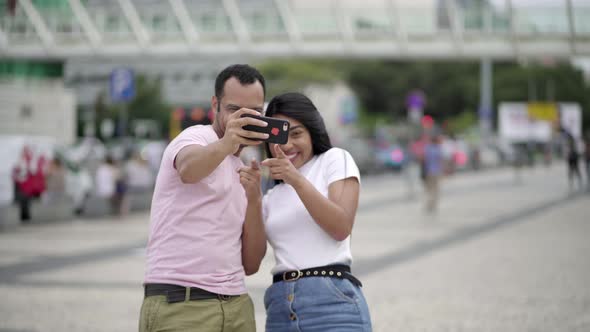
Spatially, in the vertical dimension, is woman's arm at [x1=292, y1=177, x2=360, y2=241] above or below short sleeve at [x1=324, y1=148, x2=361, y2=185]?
below

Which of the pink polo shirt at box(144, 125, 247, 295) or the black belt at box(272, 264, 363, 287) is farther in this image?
the black belt at box(272, 264, 363, 287)

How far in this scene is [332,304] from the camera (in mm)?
3973

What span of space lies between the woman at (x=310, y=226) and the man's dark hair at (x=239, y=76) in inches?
8.8

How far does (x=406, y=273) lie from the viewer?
1177 centimetres

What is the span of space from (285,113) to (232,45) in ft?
98.2

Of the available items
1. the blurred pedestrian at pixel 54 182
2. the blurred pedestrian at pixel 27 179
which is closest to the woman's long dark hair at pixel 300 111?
the blurred pedestrian at pixel 27 179

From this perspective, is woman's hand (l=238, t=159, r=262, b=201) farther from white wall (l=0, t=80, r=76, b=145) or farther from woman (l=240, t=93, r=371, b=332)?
white wall (l=0, t=80, r=76, b=145)

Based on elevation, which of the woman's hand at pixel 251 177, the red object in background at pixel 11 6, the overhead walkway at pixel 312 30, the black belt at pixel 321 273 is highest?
the red object in background at pixel 11 6

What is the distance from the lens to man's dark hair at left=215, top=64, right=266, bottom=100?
390cm

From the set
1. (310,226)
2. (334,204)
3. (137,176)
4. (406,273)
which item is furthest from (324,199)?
(137,176)

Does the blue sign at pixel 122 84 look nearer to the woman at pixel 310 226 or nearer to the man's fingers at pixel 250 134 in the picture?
the woman at pixel 310 226

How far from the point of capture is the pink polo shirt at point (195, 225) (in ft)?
12.7

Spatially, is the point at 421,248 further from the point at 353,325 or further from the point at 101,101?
the point at 101,101

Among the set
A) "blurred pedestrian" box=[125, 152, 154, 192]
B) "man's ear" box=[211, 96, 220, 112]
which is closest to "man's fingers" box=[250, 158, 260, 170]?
"man's ear" box=[211, 96, 220, 112]
